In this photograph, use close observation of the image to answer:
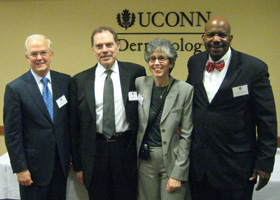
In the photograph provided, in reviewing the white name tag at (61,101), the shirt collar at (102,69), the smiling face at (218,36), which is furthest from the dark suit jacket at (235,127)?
the white name tag at (61,101)

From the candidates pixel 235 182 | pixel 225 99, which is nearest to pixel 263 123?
pixel 225 99

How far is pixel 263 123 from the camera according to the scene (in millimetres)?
1718

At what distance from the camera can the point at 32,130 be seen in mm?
1924

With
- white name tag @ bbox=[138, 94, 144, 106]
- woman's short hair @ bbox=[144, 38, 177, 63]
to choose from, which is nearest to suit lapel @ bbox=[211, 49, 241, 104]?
woman's short hair @ bbox=[144, 38, 177, 63]

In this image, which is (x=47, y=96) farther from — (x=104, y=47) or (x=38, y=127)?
(x=104, y=47)

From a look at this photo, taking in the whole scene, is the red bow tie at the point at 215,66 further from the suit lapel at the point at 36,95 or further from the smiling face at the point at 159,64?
the suit lapel at the point at 36,95

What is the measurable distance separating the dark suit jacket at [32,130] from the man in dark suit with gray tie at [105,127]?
0.38 feet

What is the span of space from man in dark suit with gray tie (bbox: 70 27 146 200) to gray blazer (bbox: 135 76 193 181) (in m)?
0.20

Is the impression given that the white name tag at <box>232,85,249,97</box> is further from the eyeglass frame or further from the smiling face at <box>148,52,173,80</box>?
the eyeglass frame

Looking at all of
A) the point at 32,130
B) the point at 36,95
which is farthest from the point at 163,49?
the point at 32,130

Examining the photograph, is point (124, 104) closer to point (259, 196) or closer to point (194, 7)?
point (259, 196)

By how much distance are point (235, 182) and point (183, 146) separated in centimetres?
40

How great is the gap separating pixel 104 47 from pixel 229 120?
3.27 ft

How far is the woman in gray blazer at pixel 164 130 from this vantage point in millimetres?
1833
